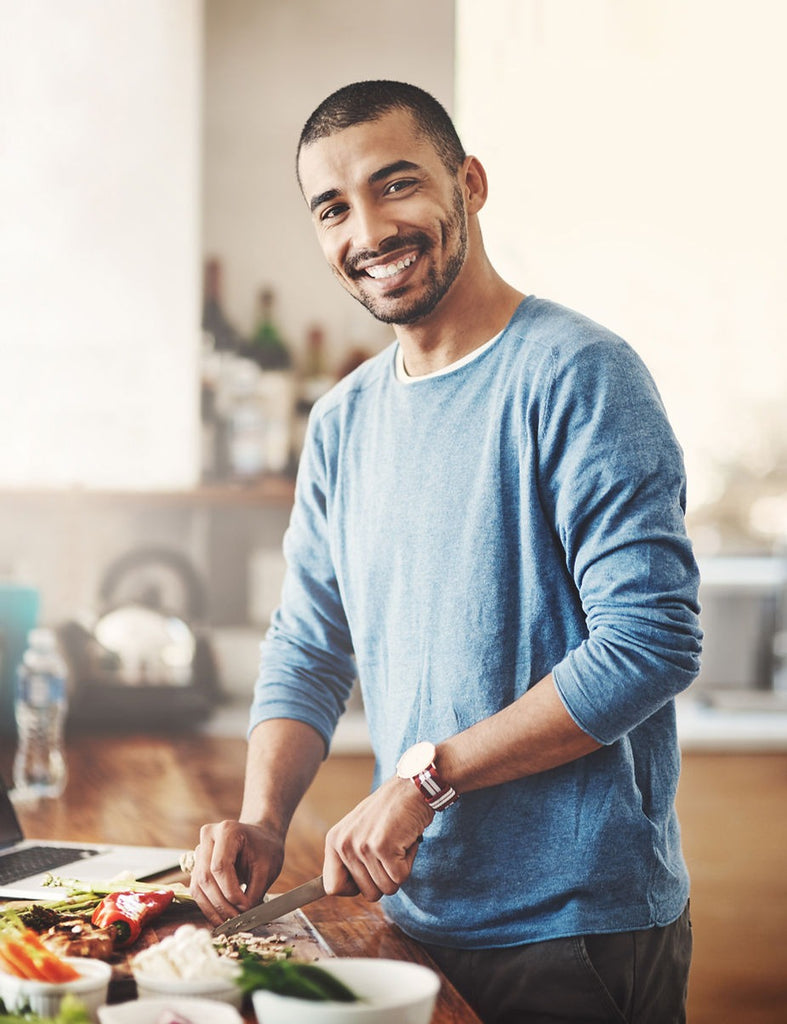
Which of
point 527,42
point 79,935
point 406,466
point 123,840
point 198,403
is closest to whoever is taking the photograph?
point 79,935

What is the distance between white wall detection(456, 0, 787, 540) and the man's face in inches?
77.4

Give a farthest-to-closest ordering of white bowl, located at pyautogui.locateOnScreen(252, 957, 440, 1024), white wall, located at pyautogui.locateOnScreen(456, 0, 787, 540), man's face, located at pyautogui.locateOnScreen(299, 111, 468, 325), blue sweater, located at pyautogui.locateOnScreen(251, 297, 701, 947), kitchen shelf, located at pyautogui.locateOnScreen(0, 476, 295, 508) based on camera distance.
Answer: white wall, located at pyautogui.locateOnScreen(456, 0, 787, 540) < kitchen shelf, located at pyautogui.locateOnScreen(0, 476, 295, 508) < man's face, located at pyautogui.locateOnScreen(299, 111, 468, 325) < blue sweater, located at pyautogui.locateOnScreen(251, 297, 701, 947) < white bowl, located at pyautogui.locateOnScreen(252, 957, 440, 1024)

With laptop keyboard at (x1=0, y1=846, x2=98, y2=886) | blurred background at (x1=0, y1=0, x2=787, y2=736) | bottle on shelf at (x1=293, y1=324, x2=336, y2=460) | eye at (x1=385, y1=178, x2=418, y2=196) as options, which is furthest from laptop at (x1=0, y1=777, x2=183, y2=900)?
bottle on shelf at (x1=293, y1=324, x2=336, y2=460)

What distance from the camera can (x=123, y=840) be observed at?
160 centimetres

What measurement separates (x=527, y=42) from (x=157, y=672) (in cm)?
188

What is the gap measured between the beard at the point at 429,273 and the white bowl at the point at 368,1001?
0.66 meters

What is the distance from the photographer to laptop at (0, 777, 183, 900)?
119 cm

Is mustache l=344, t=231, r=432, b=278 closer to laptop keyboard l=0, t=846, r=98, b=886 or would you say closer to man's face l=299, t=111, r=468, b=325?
man's face l=299, t=111, r=468, b=325

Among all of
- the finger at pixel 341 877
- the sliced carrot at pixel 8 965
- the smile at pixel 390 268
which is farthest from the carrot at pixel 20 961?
the smile at pixel 390 268

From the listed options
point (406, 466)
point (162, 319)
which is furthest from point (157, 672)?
point (406, 466)

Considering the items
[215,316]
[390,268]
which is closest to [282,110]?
[215,316]

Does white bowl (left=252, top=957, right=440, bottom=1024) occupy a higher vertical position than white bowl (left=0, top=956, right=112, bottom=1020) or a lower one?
higher

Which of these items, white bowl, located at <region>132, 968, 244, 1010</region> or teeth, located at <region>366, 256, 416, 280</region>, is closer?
white bowl, located at <region>132, 968, 244, 1010</region>

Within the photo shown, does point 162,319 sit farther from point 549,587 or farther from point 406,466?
point 549,587
